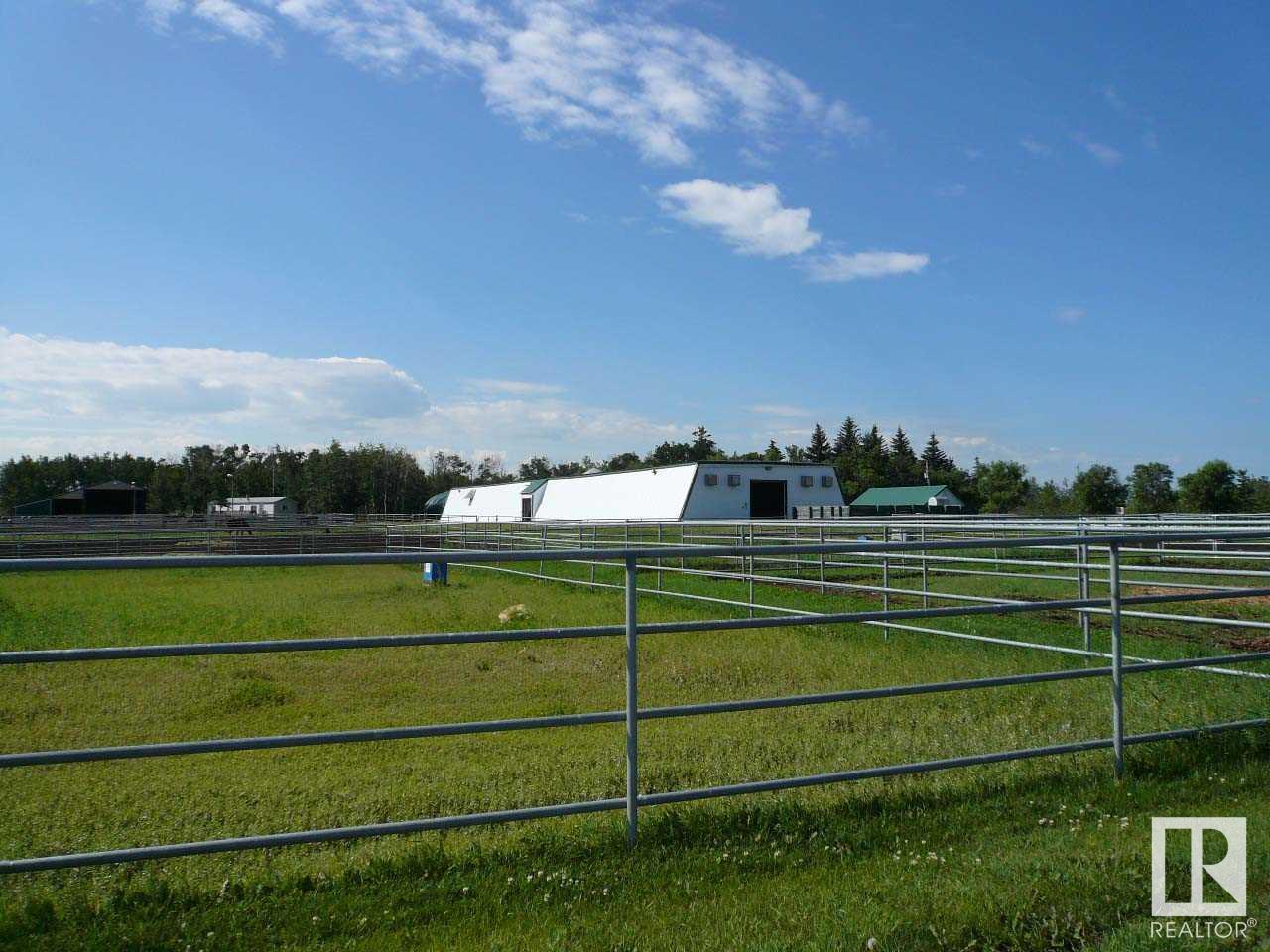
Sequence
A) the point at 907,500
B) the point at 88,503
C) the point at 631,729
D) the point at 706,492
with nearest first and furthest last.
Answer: the point at 631,729, the point at 706,492, the point at 907,500, the point at 88,503

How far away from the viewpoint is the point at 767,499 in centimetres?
3725

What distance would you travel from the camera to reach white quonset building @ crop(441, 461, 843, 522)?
3488 centimetres

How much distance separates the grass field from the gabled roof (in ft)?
180

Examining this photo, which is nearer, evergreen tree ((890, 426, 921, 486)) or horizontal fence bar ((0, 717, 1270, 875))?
horizontal fence bar ((0, 717, 1270, 875))

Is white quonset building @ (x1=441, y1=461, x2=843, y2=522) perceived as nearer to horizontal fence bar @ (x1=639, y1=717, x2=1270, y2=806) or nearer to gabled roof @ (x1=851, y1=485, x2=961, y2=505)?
gabled roof @ (x1=851, y1=485, x2=961, y2=505)

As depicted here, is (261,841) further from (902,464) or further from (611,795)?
(902,464)

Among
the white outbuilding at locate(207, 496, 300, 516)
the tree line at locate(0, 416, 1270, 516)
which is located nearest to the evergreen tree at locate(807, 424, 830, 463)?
the tree line at locate(0, 416, 1270, 516)

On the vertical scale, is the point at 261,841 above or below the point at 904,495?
below

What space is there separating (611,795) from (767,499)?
32954mm

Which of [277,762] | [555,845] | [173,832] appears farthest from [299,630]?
[555,845]

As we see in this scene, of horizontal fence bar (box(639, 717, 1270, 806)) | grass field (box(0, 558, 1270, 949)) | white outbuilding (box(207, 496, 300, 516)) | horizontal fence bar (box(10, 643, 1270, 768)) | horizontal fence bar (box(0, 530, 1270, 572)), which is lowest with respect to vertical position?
grass field (box(0, 558, 1270, 949))

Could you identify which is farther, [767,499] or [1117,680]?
[767,499]

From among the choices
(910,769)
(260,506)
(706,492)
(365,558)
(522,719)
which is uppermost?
(706,492)

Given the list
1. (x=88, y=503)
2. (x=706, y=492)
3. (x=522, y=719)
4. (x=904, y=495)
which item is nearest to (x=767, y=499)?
(x=706, y=492)
